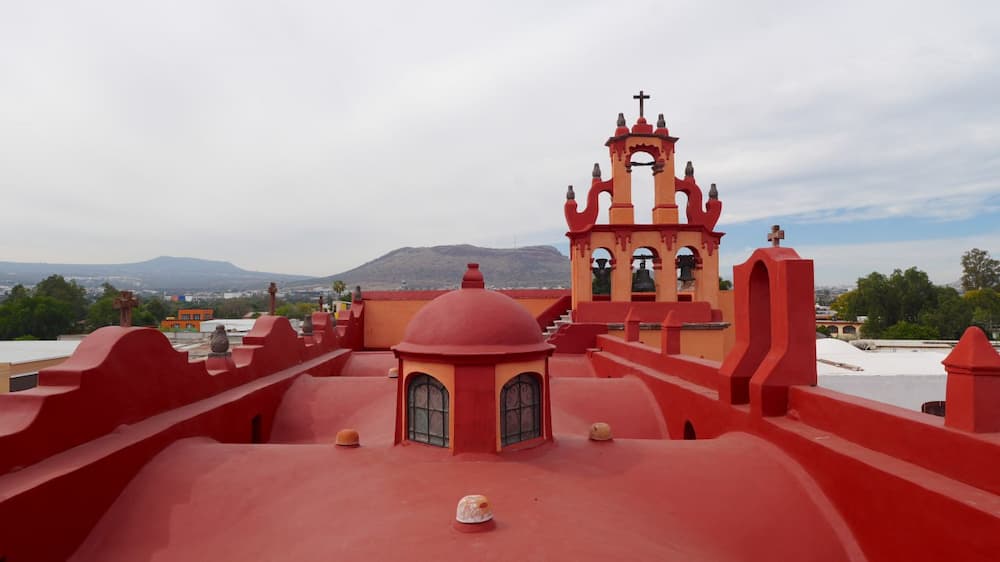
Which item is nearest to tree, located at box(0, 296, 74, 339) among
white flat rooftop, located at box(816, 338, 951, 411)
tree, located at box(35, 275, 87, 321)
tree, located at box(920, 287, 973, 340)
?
tree, located at box(35, 275, 87, 321)

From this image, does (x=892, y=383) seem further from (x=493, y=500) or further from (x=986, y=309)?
(x=986, y=309)

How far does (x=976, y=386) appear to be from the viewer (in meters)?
5.28

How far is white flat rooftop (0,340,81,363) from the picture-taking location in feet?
88.0

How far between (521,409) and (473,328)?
130 cm

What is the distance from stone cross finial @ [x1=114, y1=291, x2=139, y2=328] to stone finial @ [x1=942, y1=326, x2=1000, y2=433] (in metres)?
10.5

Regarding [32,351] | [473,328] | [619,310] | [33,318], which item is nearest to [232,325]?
[33,318]

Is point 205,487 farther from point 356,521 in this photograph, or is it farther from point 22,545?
point 356,521

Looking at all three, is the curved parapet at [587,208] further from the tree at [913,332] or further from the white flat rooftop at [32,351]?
the tree at [913,332]

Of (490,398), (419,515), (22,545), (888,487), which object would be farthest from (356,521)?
(888,487)

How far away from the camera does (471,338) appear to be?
7340 millimetres

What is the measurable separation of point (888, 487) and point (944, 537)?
68 cm

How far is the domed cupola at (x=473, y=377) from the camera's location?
7156mm

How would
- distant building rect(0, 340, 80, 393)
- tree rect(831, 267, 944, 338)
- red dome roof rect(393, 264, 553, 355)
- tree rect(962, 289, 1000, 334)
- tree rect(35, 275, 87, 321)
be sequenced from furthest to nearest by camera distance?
1. tree rect(35, 275, 87, 321)
2. tree rect(831, 267, 944, 338)
3. tree rect(962, 289, 1000, 334)
4. distant building rect(0, 340, 80, 393)
5. red dome roof rect(393, 264, 553, 355)

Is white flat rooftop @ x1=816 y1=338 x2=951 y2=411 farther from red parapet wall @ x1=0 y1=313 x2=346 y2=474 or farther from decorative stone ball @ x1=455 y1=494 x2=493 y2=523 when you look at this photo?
red parapet wall @ x1=0 y1=313 x2=346 y2=474
